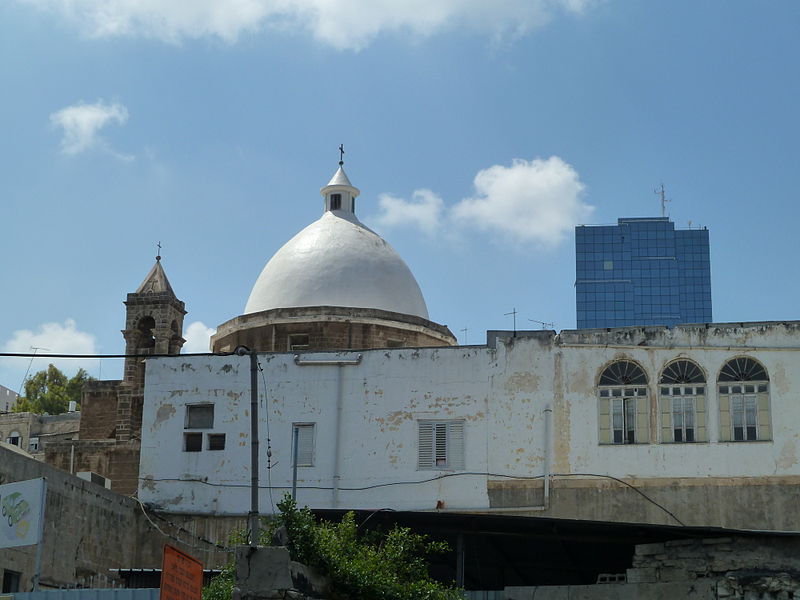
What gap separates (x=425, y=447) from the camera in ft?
106

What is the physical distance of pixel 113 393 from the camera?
44000mm

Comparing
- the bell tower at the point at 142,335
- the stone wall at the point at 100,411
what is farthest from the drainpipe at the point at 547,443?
the stone wall at the point at 100,411

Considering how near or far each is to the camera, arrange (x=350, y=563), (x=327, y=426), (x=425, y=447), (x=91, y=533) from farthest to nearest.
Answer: (x=327, y=426)
(x=425, y=447)
(x=91, y=533)
(x=350, y=563)

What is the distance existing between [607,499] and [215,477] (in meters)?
9.89

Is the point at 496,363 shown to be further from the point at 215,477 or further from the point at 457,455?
the point at 215,477

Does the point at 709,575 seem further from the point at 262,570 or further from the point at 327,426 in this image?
the point at 327,426

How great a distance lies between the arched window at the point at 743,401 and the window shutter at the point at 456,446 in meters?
6.27

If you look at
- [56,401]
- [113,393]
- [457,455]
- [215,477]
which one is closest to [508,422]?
[457,455]

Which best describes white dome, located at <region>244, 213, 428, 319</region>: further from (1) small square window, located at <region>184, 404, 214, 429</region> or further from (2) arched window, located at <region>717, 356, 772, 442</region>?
(2) arched window, located at <region>717, 356, 772, 442</region>

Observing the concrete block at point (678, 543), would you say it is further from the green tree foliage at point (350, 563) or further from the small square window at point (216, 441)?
the small square window at point (216, 441)

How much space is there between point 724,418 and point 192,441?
1347 cm

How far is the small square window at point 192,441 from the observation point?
3353 centimetres

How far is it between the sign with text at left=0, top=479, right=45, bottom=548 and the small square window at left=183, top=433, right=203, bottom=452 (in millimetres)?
11413

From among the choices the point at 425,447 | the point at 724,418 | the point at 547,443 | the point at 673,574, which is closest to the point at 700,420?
the point at 724,418
